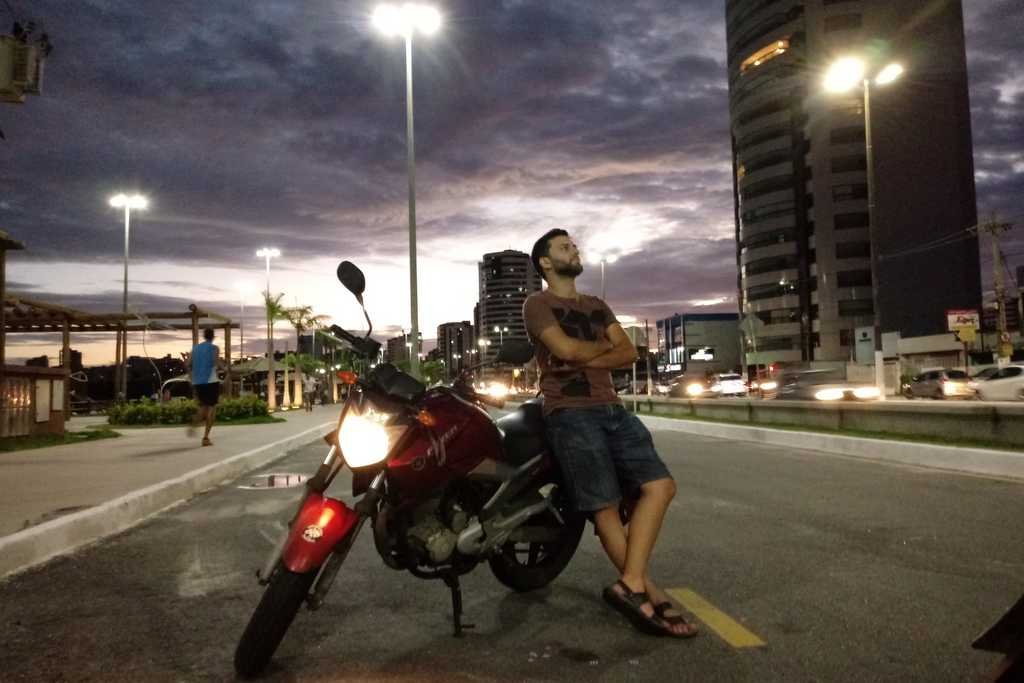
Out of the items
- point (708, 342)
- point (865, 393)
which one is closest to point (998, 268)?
point (865, 393)

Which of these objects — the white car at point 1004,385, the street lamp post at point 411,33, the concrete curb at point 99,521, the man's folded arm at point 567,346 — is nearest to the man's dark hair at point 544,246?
the man's folded arm at point 567,346

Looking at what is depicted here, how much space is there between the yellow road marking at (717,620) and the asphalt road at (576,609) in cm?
2

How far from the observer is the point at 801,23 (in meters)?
89.3

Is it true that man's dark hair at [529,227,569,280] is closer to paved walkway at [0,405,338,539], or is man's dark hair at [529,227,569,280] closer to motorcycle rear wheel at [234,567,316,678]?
motorcycle rear wheel at [234,567,316,678]

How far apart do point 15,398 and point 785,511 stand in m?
13.7

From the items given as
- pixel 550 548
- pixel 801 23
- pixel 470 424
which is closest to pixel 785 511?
pixel 550 548

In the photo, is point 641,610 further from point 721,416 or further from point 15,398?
point 721,416

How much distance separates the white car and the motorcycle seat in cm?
2862

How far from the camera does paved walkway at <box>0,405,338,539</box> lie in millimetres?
6961

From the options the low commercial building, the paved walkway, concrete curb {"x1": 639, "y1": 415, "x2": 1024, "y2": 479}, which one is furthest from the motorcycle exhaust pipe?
the low commercial building

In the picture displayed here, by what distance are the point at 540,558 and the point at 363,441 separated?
154cm

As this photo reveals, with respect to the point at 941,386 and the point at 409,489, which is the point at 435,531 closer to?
the point at 409,489

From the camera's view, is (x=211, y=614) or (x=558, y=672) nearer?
(x=558, y=672)

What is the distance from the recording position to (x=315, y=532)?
320 centimetres
